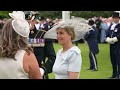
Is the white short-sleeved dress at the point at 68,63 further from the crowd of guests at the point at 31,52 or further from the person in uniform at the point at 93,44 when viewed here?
the person in uniform at the point at 93,44

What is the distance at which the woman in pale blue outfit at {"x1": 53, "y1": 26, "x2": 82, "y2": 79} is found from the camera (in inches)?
152

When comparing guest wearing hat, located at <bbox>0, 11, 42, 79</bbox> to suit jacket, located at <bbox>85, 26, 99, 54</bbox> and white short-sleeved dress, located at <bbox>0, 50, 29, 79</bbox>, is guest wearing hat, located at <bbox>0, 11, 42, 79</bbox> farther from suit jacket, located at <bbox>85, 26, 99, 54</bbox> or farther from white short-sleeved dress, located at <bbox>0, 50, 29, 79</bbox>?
suit jacket, located at <bbox>85, 26, 99, 54</bbox>

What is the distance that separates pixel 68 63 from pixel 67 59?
0.04 meters

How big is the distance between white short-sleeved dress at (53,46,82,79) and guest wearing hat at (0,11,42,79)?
755 millimetres

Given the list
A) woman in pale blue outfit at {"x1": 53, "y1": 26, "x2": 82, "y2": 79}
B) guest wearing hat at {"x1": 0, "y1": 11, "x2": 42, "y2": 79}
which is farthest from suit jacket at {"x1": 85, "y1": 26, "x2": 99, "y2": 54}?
guest wearing hat at {"x1": 0, "y1": 11, "x2": 42, "y2": 79}

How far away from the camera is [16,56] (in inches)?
123

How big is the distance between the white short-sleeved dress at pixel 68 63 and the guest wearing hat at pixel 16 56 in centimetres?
75

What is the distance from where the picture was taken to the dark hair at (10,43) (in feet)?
10.3

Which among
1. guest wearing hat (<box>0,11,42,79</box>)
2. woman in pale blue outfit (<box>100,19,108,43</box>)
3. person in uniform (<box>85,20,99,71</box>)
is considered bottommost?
woman in pale blue outfit (<box>100,19,108,43</box>)

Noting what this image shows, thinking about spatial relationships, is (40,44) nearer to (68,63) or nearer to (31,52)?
(68,63)
